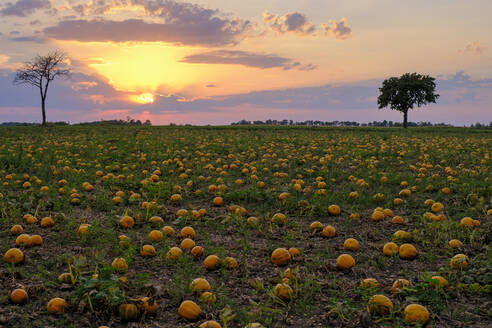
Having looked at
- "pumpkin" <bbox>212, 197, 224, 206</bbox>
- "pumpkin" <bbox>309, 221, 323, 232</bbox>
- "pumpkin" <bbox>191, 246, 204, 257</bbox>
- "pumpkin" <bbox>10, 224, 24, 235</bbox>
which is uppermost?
"pumpkin" <bbox>212, 197, 224, 206</bbox>

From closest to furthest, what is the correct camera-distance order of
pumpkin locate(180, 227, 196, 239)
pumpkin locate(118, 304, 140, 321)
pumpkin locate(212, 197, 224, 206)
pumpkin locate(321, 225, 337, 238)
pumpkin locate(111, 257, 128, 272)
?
pumpkin locate(118, 304, 140, 321) → pumpkin locate(111, 257, 128, 272) → pumpkin locate(180, 227, 196, 239) → pumpkin locate(321, 225, 337, 238) → pumpkin locate(212, 197, 224, 206)

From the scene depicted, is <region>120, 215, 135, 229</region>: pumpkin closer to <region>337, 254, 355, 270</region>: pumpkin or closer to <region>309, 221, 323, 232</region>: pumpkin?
<region>309, 221, 323, 232</region>: pumpkin

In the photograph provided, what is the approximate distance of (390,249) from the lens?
4.42 meters

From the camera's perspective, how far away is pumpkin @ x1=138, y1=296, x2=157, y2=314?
3.15m

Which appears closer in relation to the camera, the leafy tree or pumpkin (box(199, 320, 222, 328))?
pumpkin (box(199, 320, 222, 328))

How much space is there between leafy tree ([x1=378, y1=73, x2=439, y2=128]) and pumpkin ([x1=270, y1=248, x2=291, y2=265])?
219ft

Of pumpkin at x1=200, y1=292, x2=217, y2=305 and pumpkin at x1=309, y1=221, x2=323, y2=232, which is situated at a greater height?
pumpkin at x1=309, y1=221, x2=323, y2=232

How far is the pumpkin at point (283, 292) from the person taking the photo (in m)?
3.31

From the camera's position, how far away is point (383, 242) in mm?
4918

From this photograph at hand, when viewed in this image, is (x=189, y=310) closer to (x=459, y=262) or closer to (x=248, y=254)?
(x=248, y=254)

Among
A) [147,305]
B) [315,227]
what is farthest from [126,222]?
[315,227]

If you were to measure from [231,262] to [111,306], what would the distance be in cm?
140

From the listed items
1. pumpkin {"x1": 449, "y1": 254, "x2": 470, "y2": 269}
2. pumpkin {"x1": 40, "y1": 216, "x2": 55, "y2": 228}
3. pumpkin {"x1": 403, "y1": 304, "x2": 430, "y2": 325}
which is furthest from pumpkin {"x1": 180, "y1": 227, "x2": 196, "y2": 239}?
pumpkin {"x1": 449, "y1": 254, "x2": 470, "y2": 269}

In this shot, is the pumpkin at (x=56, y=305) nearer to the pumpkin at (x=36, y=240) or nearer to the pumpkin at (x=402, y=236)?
the pumpkin at (x=36, y=240)
